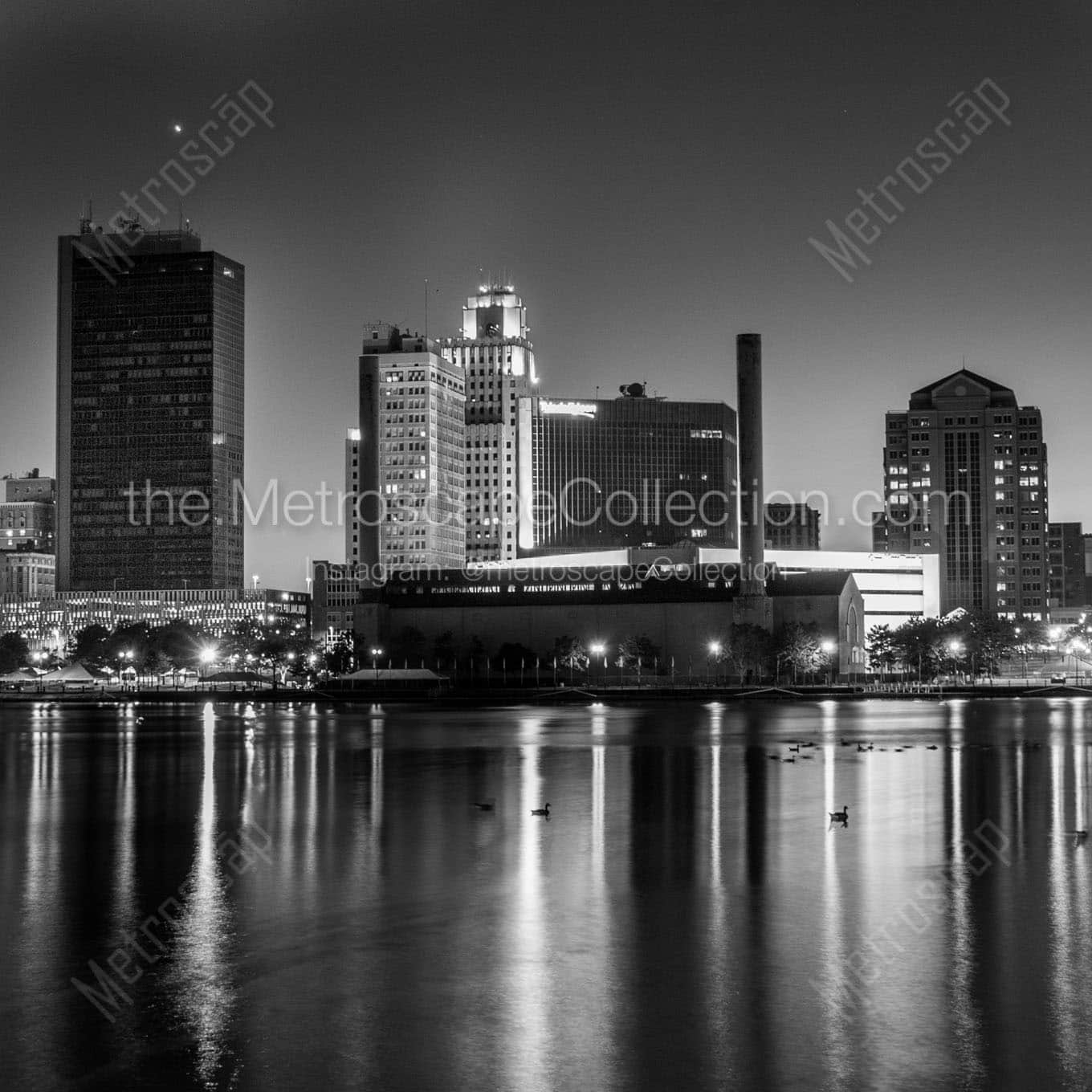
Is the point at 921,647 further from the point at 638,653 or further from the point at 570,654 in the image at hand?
the point at 570,654

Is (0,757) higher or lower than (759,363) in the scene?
lower

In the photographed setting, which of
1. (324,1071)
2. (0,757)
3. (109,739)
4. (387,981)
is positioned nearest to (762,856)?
(387,981)

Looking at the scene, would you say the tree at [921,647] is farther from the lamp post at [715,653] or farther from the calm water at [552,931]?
the calm water at [552,931]

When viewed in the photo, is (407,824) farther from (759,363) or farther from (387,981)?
(759,363)

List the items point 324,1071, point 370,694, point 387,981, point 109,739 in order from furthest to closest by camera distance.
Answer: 1. point 370,694
2. point 109,739
3. point 387,981
4. point 324,1071

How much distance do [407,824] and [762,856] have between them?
428 inches

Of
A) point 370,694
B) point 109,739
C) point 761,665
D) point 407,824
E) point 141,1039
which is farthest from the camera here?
point 761,665

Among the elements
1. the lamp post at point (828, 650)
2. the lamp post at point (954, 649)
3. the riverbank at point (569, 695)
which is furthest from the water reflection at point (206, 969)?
the lamp post at point (954, 649)

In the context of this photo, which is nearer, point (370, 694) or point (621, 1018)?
point (621, 1018)

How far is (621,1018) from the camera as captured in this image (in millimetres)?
19516

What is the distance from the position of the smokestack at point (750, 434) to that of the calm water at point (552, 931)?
4490 inches

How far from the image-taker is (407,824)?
40.1 meters

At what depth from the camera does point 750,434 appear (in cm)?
16650

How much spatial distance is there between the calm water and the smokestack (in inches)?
4490
